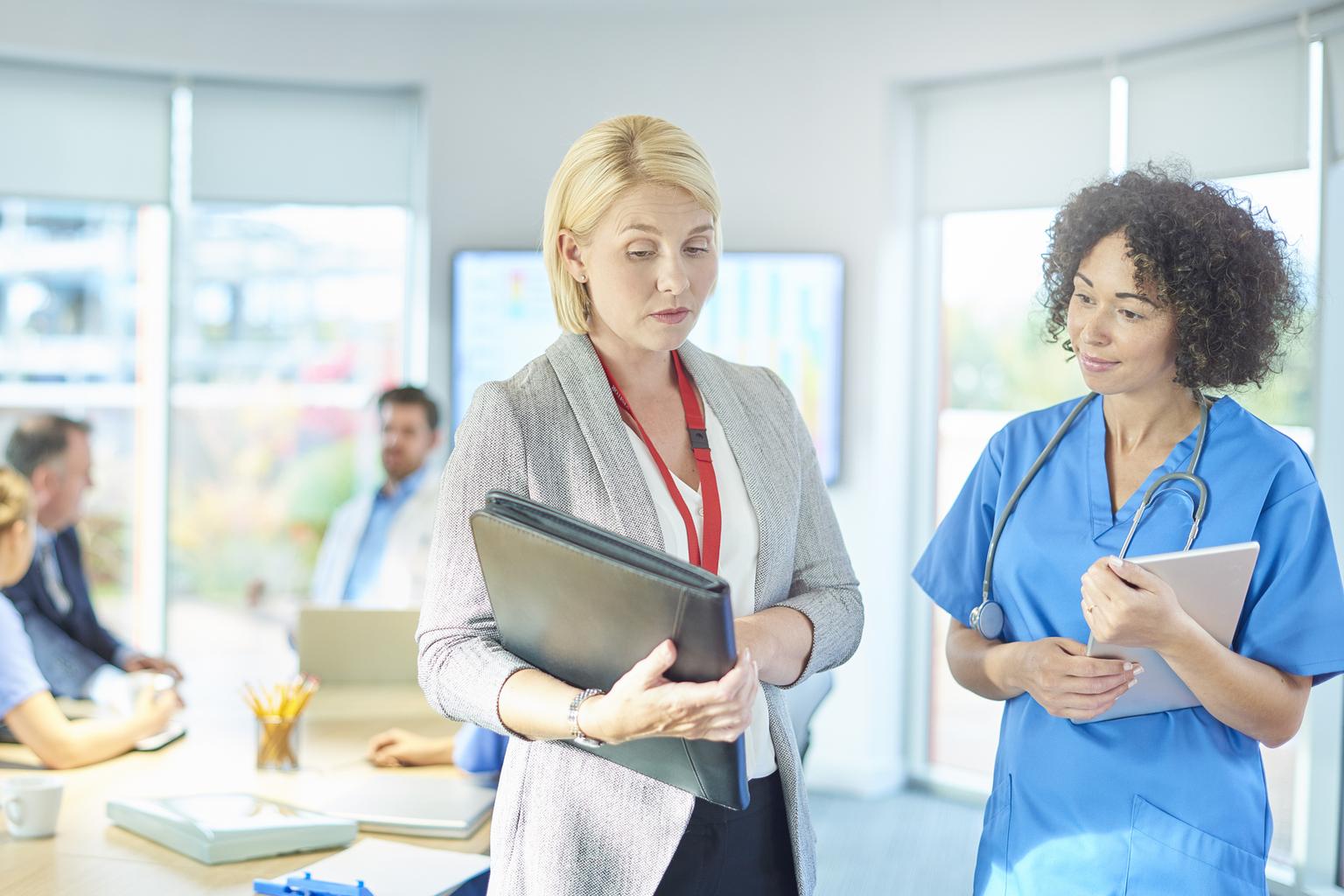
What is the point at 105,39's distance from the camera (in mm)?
4406

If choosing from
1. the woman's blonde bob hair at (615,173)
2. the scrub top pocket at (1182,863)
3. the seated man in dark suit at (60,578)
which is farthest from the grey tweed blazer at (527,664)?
the seated man in dark suit at (60,578)

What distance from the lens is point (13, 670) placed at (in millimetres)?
2176

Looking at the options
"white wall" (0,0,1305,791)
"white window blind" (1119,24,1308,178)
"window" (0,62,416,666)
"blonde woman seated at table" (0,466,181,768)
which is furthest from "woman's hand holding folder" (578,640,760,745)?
"window" (0,62,416,666)

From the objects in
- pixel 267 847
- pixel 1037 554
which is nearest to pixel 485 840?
pixel 267 847

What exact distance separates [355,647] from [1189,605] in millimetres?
2016

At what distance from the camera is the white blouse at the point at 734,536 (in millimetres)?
1344

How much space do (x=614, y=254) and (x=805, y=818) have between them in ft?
2.32

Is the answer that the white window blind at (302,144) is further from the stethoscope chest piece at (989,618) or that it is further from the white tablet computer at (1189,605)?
the white tablet computer at (1189,605)

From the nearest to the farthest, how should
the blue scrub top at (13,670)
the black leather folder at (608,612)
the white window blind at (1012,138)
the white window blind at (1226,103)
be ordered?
the black leather folder at (608,612) → the blue scrub top at (13,670) → the white window blind at (1226,103) → the white window blind at (1012,138)

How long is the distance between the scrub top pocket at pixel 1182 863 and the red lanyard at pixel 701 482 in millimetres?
622

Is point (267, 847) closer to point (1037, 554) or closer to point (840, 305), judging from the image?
point (1037, 554)

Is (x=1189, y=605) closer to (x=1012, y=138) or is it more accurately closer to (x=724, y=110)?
(x=1012, y=138)

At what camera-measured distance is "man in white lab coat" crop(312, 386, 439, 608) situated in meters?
4.18

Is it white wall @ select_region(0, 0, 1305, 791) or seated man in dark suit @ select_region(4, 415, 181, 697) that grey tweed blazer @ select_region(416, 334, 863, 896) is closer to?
seated man in dark suit @ select_region(4, 415, 181, 697)
